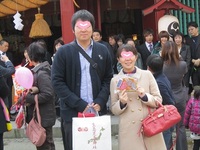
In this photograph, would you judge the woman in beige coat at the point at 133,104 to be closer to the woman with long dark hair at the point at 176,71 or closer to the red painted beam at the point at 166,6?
the woman with long dark hair at the point at 176,71

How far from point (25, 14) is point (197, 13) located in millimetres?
5066

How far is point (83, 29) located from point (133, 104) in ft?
3.47

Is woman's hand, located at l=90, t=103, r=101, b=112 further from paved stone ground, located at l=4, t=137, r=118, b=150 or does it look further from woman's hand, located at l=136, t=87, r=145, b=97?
paved stone ground, located at l=4, t=137, r=118, b=150

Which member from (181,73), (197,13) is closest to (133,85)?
(181,73)

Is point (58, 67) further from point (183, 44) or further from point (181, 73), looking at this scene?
point (183, 44)

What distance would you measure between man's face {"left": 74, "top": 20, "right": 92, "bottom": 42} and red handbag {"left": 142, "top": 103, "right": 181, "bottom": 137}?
1.16 m

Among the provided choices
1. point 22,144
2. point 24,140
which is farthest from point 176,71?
point 24,140

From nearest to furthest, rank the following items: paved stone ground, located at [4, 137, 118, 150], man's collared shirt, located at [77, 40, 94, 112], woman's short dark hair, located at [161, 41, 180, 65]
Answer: man's collared shirt, located at [77, 40, 94, 112] < woman's short dark hair, located at [161, 41, 180, 65] < paved stone ground, located at [4, 137, 118, 150]

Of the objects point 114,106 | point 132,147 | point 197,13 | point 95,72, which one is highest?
point 197,13

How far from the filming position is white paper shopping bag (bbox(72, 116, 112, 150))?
407cm

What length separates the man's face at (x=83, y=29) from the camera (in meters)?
4.25

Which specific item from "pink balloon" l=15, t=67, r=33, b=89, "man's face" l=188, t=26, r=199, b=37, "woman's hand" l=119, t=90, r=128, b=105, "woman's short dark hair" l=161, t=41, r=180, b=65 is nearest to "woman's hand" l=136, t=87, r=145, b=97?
"woman's hand" l=119, t=90, r=128, b=105

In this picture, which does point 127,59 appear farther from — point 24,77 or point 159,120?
point 24,77

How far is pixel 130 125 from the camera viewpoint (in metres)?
4.55
